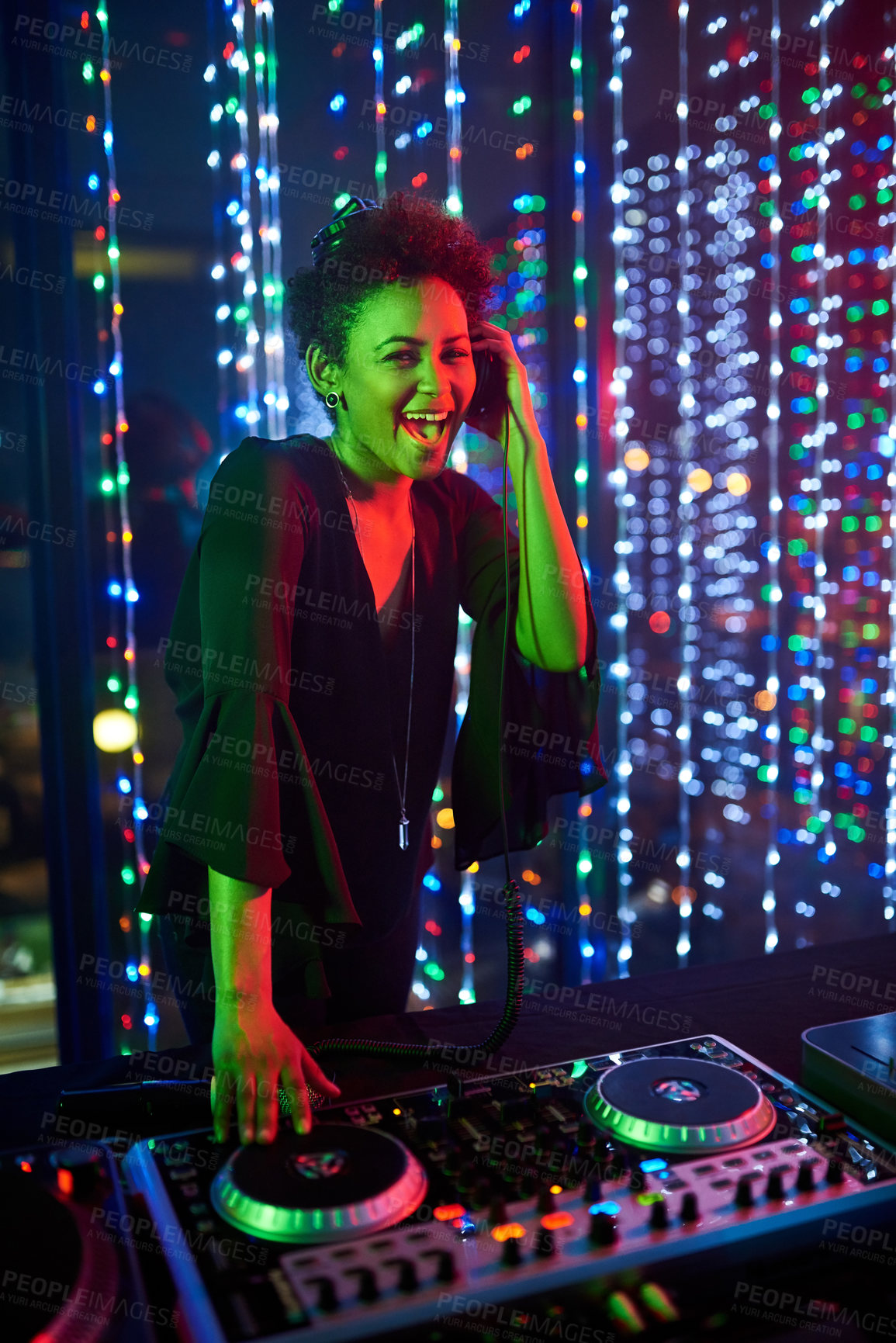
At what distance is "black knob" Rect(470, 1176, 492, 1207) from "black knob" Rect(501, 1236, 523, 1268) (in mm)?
51

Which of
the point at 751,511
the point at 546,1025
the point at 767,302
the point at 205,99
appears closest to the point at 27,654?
the point at 205,99

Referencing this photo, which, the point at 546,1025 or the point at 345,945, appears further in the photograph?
the point at 345,945

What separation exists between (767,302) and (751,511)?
0.58 meters

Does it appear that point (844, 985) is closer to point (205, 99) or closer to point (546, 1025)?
point (546, 1025)

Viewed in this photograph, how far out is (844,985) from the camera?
1355 mm

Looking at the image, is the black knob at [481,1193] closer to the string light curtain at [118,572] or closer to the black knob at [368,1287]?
the black knob at [368,1287]

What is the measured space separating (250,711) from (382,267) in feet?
1.96

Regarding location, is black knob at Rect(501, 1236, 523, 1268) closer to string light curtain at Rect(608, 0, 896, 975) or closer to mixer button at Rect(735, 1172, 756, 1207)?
mixer button at Rect(735, 1172, 756, 1207)

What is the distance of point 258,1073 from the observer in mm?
935

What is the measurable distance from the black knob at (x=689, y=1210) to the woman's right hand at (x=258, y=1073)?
1.04 ft

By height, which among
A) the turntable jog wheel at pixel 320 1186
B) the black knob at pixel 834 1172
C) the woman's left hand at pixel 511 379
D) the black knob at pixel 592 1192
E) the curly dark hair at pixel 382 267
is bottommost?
the black knob at pixel 834 1172

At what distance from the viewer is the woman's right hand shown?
34.0 inches

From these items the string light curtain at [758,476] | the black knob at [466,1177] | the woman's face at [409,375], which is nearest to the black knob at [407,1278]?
the black knob at [466,1177]

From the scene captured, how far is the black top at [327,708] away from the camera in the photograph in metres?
1.14
